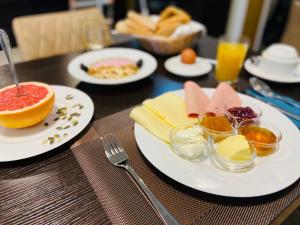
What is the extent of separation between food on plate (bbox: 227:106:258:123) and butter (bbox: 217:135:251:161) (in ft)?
0.50

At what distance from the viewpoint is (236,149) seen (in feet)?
1.82

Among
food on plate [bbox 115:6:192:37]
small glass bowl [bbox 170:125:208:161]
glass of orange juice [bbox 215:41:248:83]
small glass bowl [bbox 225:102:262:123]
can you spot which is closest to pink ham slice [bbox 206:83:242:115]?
small glass bowl [bbox 225:102:262:123]

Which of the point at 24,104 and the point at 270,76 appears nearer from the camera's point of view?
the point at 24,104

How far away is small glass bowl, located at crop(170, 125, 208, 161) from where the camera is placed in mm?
597

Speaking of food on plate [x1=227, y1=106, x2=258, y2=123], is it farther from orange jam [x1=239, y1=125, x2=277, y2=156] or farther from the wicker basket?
the wicker basket

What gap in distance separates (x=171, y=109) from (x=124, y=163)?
24cm

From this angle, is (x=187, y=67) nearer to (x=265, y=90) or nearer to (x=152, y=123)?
(x=265, y=90)

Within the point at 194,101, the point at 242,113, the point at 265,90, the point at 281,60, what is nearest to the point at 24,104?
the point at 194,101

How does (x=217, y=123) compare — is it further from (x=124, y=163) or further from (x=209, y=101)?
(x=124, y=163)

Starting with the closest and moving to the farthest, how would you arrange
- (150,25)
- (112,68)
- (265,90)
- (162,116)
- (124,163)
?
(124,163), (162,116), (265,90), (112,68), (150,25)

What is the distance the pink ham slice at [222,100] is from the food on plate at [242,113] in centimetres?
3

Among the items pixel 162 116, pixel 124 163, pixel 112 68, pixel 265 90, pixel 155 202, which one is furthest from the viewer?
pixel 112 68

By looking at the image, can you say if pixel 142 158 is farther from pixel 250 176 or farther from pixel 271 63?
pixel 271 63

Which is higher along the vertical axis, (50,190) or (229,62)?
(229,62)
